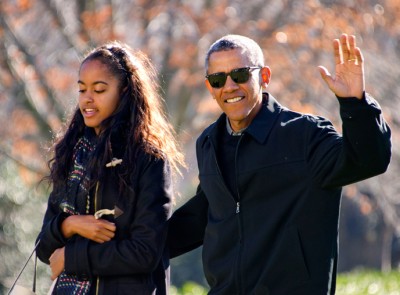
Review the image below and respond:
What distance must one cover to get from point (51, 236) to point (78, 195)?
24cm

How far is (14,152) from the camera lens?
12.3 m

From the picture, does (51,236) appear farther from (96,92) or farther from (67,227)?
(96,92)

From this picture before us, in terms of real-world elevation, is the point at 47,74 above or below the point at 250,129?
above

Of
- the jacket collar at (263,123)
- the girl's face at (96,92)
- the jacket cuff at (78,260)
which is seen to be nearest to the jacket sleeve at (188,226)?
the jacket collar at (263,123)

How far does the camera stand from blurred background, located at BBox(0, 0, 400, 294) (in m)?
10.7

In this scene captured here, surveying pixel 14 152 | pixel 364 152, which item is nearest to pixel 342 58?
pixel 364 152

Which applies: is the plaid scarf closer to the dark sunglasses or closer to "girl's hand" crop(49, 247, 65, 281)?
"girl's hand" crop(49, 247, 65, 281)

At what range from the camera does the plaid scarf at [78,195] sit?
430 centimetres

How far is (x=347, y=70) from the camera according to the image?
3.72 meters

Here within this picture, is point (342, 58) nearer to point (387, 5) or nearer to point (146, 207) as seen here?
point (146, 207)

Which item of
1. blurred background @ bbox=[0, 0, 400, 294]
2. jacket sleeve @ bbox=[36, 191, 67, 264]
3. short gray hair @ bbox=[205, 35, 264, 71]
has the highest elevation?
blurred background @ bbox=[0, 0, 400, 294]

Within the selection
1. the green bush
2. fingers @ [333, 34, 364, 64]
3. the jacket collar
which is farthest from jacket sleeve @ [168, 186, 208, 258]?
the green bush

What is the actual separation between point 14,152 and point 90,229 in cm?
830

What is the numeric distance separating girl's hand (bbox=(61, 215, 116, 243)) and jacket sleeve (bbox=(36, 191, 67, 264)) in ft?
0.31
